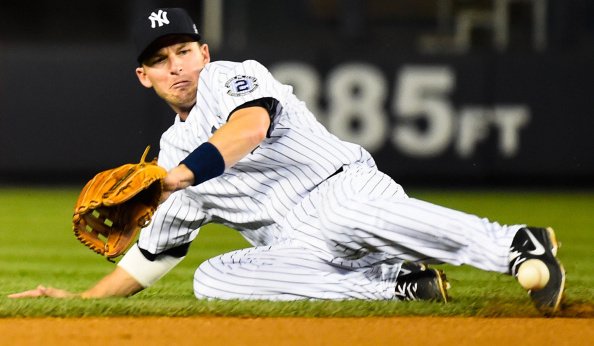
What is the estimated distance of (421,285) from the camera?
4.37 metres

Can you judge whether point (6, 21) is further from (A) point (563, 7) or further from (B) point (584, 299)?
(B) point (584, 299)

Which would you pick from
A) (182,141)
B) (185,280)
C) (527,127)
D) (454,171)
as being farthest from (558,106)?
(182,141)

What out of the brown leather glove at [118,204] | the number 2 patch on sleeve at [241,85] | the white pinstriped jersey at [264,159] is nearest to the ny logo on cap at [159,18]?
the white pinstriped jersey at [264,159]

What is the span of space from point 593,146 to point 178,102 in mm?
7532

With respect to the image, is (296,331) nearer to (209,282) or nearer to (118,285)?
(209,282)

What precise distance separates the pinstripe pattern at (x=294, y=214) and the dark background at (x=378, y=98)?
21.4 feet

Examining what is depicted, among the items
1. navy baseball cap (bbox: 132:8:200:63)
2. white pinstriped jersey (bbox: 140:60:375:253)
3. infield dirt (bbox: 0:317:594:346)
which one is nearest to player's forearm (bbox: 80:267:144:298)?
white pinstriped jersey (bbox: 140:60:375:253)

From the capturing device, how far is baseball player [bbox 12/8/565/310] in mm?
3852

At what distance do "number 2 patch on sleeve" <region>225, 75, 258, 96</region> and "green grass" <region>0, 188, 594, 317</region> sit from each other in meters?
0.72

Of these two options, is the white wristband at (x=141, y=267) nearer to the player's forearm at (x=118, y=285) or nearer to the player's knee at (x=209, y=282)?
the player's forearm at (x=118, y=285)

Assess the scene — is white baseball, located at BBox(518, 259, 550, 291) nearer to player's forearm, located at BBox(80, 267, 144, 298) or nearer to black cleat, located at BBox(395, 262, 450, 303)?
black cleat, located at BBox(395, 262, 450, 303)

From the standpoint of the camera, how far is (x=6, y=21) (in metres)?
14.8

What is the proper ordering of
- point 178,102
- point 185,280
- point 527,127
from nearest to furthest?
point 178,102, point 185,280, point 527,127

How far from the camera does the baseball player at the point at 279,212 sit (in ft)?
12.6
